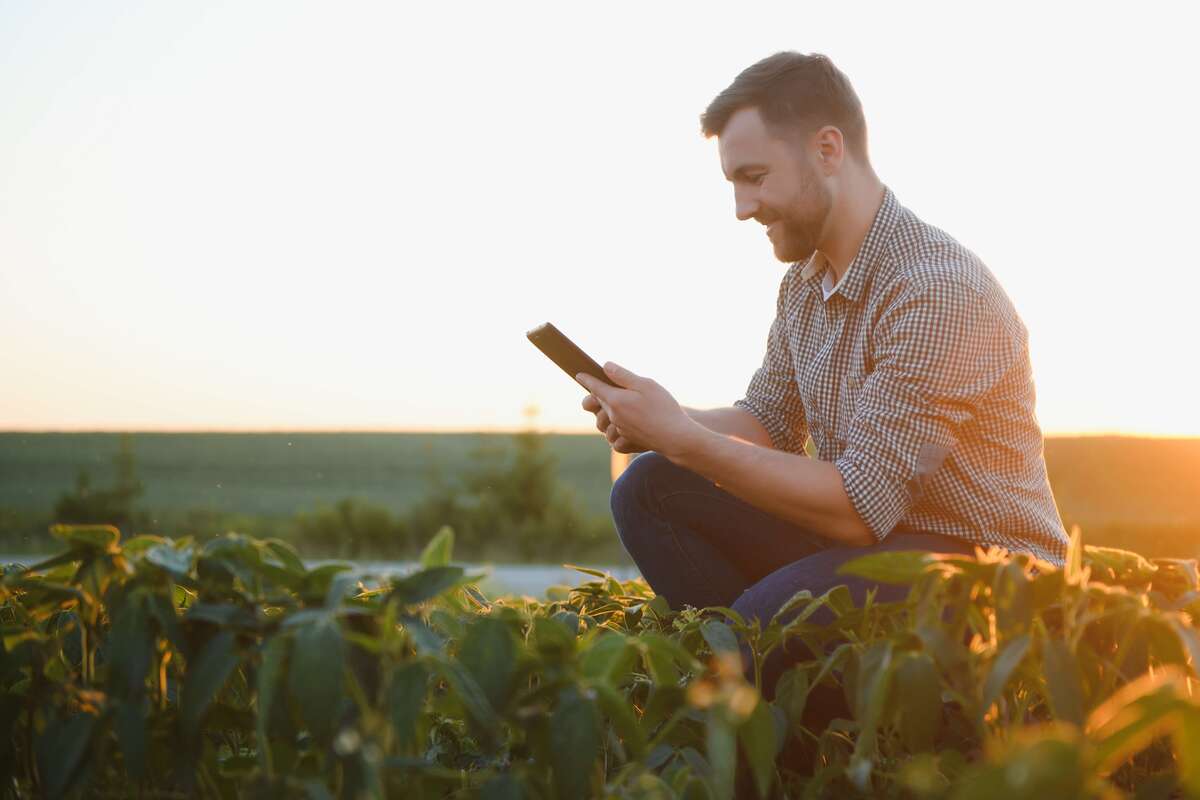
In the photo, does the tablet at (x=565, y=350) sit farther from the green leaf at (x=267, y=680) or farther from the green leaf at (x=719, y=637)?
the green leaf at (x=267, y=680)

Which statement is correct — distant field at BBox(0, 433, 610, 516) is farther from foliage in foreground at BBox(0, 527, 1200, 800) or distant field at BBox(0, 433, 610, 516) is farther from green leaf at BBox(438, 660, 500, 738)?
green leaf at BBox(438, 660, 500, 738)

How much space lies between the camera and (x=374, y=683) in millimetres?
814

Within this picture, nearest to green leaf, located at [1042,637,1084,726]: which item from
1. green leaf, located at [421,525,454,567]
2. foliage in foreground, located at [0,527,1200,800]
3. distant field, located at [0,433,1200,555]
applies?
foliage in foreground, located at [0,527,1200,800]

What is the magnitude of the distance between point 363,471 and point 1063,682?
24.7m

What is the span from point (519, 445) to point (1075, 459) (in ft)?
23.0

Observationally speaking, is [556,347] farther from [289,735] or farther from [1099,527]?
[1099,527]

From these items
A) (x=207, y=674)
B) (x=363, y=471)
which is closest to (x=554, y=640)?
(x=207, y=674)

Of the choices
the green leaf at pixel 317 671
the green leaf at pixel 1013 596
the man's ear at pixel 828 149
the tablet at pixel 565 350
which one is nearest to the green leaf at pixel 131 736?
the green leaf at pixel 317 671

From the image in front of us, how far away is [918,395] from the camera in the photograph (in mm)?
1725

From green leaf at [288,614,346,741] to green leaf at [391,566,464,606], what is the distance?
0.24 feet

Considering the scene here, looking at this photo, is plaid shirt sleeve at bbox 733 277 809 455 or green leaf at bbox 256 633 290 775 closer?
green leaf at bbox 256 633 290 775

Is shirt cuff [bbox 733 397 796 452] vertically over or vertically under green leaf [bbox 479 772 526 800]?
over

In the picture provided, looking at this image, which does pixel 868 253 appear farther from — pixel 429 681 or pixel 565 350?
pixel 429 681

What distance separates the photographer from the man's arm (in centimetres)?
240
